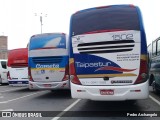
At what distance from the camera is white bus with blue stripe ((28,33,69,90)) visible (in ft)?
42.1

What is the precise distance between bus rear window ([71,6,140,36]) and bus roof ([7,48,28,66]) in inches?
326

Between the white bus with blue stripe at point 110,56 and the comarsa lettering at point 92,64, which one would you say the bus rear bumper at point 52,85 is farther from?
the comarsa lettering at point 92,64

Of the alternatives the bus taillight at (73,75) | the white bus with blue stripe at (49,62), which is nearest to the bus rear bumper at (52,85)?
the white bus with blue stripe at (49,62)

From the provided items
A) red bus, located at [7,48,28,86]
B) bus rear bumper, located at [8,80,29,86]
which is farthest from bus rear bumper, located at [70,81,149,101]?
red bus, located at [7,48,28,86]

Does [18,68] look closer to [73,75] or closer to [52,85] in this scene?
[52,85]

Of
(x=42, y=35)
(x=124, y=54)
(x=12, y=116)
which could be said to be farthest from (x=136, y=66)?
(x=42, y=35)

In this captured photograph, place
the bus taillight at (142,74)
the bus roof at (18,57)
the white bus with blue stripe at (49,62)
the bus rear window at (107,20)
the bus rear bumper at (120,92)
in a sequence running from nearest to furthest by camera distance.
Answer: the bus rear bumper at (120,92) → the bus taillight at (142,74) → the bus rear window at (107,20) → the white bus with blue stripe at (49,62) → the bus roof at (18,57)

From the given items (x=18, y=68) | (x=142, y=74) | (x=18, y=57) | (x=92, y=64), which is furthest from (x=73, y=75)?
(x=18, y=57)

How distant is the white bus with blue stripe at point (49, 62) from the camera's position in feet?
42.1

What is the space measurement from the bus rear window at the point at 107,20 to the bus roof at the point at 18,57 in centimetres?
829

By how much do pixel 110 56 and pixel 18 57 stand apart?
9.69 m

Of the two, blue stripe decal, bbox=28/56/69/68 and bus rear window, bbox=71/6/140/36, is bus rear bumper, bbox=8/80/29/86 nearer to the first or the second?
blue stripe decal, bbox=28/56/69/68

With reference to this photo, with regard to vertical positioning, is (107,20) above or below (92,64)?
above

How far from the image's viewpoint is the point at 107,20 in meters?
8.78
